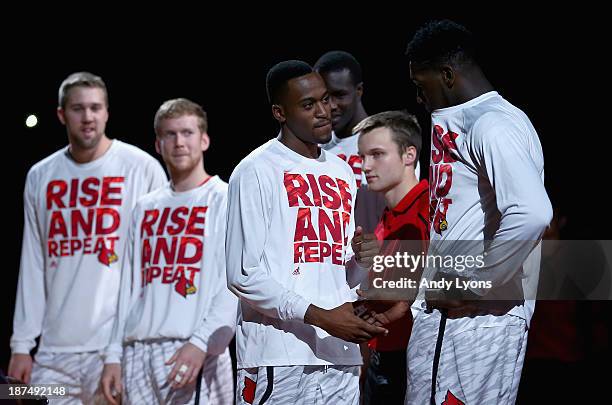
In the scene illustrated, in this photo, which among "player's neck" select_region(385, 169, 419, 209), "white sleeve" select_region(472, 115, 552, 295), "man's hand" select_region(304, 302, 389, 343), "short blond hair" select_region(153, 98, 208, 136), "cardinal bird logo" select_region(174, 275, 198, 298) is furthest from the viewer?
"short blond hair" select_region(153, 98, 208, 136)

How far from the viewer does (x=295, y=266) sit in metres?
3.15

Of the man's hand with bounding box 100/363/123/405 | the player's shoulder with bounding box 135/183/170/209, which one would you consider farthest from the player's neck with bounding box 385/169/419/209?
the man's hand with bounding box 100/363/123/405

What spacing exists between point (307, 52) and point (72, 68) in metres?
1.49

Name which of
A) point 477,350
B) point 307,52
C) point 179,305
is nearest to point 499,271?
point 477,350

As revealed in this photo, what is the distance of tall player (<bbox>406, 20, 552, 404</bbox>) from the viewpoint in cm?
277

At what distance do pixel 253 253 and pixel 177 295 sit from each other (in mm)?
1131

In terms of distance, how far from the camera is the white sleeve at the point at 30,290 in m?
4.57

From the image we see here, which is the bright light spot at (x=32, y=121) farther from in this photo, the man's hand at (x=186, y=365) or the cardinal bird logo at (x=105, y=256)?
the man's hand at (x=186, y=365)

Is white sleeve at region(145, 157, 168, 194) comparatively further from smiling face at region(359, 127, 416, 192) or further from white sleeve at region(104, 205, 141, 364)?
smiling face at region(359, 127, 416, 192)

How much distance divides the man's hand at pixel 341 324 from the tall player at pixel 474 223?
0.58ft

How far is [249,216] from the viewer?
10.2 ft

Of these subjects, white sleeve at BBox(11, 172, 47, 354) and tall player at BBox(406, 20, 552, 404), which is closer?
tall player at BBox(406, 20, 552, 404)

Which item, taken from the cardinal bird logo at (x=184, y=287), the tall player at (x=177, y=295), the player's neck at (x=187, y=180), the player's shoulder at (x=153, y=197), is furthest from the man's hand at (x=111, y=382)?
the player's neck at (x=187, y=180)

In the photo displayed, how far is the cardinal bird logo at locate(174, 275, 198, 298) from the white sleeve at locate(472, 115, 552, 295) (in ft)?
5.45
